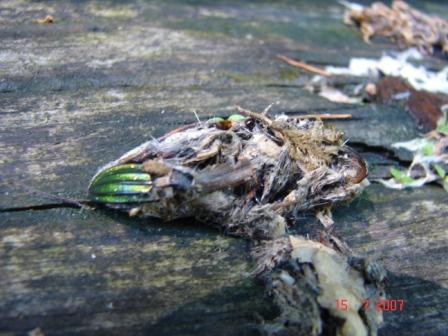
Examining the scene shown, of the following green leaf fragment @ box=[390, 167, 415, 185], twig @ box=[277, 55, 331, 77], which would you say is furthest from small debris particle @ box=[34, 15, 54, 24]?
green leaf fragment @ box=[390, 167, 415, 185]

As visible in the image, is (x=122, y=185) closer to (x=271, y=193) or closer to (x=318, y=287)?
(x=271, y=193)

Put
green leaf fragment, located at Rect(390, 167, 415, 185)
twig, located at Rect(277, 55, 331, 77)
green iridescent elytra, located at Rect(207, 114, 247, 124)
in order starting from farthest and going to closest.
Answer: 1. twig, located at Rect(277, 55, 331, 77)
2. green leaf fragment, located at Rect(390, 167, 415, 185)
3. green iridescent elytra, located at Rect(207, 114, 247, 124)

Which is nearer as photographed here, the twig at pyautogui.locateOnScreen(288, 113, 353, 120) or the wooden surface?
the wooden surface

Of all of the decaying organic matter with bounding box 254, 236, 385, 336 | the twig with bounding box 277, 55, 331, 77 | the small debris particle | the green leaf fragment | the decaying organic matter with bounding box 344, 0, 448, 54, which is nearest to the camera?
the decaying organic matter with bounding box 254, 236, 385, 336

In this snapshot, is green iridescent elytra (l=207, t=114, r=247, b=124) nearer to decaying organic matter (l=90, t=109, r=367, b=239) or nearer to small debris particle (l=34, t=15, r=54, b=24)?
decaying organic matter (l=90, t=109, r=367, b=239)
